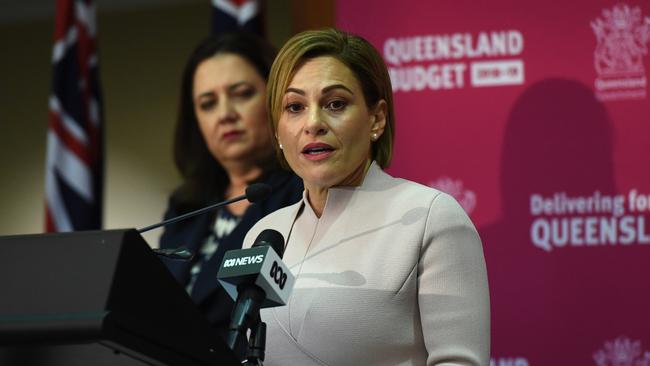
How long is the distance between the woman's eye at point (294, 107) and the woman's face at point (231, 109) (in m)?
0.96

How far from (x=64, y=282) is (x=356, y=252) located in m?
0.64

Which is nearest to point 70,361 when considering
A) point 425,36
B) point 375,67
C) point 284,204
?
point 375,67

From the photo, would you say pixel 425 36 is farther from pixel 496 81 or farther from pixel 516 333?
pixel 516 333

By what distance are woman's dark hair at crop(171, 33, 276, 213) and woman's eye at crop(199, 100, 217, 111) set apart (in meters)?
0.07

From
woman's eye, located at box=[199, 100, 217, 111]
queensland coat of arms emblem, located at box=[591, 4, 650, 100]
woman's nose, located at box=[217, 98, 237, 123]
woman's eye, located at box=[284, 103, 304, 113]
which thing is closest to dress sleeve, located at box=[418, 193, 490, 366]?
woman's eye, located at box=[284, 103, 304, 113]

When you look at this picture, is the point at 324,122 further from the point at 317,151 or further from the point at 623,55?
the point at 623,55

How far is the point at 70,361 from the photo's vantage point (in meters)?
1.17

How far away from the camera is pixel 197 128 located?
2.83m

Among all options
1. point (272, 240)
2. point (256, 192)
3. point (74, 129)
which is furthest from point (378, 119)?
point (74, 129)

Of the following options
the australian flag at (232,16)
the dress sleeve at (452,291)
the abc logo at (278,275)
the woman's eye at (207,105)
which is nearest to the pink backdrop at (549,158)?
the woman's eye at (207,105)

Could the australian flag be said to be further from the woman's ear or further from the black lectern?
the black lectern

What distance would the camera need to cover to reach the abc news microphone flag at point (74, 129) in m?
3.38

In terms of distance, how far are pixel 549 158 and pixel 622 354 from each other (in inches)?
21.6

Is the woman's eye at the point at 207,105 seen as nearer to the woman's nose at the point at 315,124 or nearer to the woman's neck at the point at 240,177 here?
the woman's neck at the point at 240,177
